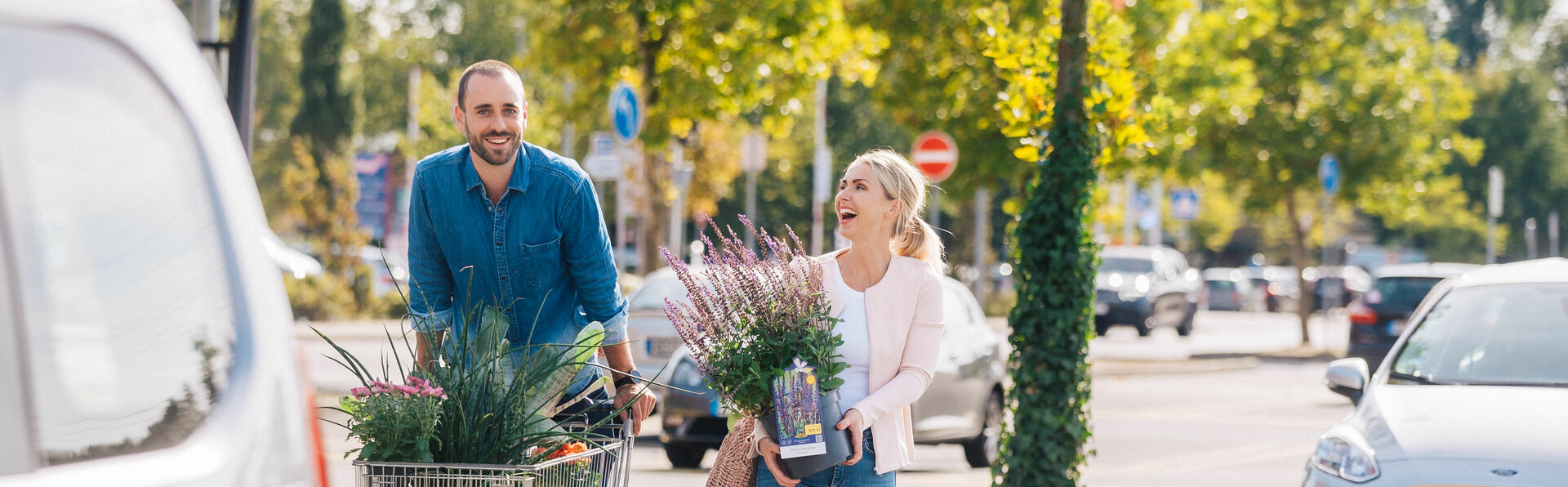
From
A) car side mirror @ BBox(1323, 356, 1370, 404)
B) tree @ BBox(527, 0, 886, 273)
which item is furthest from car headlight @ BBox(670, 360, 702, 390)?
tree @ BBox(527, 0, 886, 273)

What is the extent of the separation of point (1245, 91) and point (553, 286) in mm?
23229

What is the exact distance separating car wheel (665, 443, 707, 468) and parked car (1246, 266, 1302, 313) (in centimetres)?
4601

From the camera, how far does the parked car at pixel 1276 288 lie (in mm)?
57438

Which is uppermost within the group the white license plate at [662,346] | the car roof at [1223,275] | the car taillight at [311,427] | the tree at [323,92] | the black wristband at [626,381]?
the tree at [323,92]

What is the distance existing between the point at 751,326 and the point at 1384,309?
59.4 ft

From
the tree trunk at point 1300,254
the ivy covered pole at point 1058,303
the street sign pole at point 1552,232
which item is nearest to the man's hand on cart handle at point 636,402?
the ivy covered pole at point 1058,303

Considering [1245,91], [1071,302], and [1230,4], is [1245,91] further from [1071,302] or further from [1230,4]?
[1071,302]

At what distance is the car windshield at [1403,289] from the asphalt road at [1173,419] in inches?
52.9

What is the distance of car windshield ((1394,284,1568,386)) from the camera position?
6.80 meters

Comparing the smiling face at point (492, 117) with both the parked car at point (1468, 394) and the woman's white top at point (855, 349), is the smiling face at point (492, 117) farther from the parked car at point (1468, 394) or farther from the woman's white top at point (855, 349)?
the parked car at point (1468, 394)

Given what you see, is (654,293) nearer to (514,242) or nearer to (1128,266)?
(514,242)

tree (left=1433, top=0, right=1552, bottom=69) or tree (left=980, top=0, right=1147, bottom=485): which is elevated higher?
tree (left=1433, top=0, right=1552, bottom=69)

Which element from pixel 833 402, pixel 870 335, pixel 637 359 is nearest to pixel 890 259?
pixel 870 335

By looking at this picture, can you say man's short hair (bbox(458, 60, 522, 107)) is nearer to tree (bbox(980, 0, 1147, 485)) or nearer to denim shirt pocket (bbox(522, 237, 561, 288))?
denim shirt pocket (bbox(522, 237, 561, 288))
